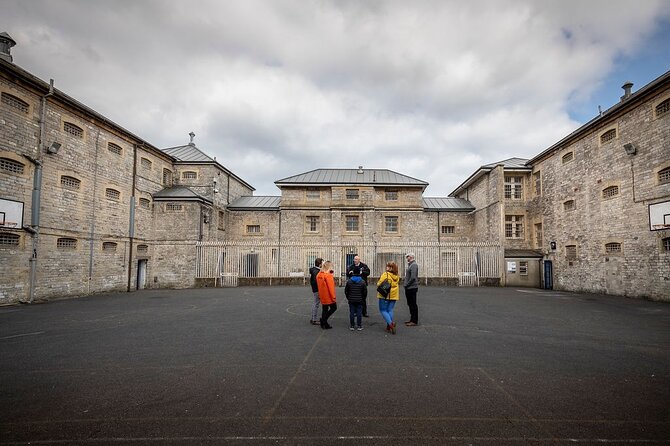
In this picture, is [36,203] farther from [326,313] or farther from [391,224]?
[391,224]

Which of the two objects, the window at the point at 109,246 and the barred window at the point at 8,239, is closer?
the barred window at the point at 8,239

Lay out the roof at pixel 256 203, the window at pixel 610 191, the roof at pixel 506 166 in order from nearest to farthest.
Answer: the window at pixel 610 191 → the roof at pixel 506 166 → the roof at pixel 256 203

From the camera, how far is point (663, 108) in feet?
42.0

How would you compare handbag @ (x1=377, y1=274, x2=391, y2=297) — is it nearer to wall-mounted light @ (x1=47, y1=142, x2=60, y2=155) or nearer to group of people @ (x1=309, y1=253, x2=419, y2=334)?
group of people @ (x1=309, y1=253, x2=419, y2=334)

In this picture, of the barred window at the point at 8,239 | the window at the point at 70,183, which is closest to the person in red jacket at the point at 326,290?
the barred window at the point at 8,239

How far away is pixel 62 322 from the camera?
879cm

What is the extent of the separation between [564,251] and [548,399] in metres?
18.0

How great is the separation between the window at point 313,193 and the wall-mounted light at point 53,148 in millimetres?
15129

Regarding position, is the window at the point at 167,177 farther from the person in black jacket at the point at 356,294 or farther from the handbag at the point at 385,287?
the handbag at the point at 385,287

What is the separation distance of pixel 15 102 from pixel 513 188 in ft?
92.8

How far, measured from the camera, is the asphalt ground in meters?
3.18

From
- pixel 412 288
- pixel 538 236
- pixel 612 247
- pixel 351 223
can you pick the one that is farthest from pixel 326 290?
pixel 538 236

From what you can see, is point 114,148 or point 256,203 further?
point 256,203

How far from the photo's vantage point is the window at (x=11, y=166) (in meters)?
12.2
